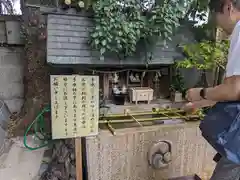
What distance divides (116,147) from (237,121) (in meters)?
0.88

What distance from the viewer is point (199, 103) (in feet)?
3.59

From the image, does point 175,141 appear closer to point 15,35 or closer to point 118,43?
point 118,43

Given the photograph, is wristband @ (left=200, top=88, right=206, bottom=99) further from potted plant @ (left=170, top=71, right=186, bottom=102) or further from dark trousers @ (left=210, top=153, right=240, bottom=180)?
potted plant @ (left=170, top=71, right=186, bottom=102)

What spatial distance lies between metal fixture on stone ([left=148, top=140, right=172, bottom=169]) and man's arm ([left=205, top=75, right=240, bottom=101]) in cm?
79

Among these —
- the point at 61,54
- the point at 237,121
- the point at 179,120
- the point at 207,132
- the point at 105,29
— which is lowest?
the point at 179,120

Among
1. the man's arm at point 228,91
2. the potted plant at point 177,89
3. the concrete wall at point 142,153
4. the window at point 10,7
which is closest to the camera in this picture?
the man's arm at point 228,91

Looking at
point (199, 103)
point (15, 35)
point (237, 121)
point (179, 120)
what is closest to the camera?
point (237, 121)

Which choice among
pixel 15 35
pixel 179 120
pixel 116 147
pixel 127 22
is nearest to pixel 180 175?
pixel 179 120

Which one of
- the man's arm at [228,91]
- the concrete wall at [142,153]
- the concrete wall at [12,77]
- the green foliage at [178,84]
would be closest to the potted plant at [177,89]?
the green foliage at [178,84]

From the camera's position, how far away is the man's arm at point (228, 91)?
2.56 ft

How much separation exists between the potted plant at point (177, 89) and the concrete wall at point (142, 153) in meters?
0.37

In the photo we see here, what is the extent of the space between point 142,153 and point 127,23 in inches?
40.1

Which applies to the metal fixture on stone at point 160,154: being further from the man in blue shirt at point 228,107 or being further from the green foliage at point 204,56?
the green foliage at point 204,56

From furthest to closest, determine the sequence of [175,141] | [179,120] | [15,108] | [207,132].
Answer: [15,108] → [179,120] → [175,141] → [207,132]
